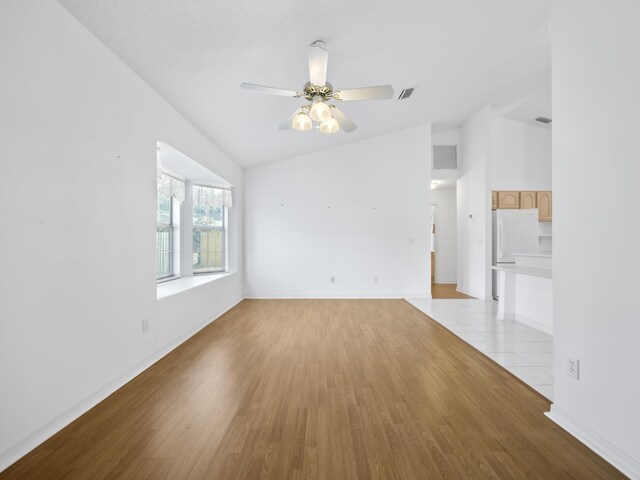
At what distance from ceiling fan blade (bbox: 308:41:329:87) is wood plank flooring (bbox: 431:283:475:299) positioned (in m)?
5.23

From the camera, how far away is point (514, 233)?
19.1ft

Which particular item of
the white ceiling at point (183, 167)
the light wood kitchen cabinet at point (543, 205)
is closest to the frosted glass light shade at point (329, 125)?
the white ceiling at point (183, 167)

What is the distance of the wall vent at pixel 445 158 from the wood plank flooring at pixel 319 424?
483cm

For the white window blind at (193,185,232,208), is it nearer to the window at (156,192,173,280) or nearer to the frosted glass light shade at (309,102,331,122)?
the window at (156,192,173,280)

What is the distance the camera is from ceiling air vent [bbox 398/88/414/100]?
4.41m

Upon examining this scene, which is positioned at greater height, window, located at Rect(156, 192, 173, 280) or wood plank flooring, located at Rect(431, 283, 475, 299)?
window, located at Rect(156, 192, 173, 280)

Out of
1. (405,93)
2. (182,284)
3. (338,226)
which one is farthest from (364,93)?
(338,226)

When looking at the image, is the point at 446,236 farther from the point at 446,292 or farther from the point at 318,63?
the point at 318,63

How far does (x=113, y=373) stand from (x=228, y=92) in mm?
2708

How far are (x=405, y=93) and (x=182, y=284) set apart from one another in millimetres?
4086

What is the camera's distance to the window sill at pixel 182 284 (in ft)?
11.6

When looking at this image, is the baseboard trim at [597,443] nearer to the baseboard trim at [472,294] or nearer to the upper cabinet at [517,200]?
the baseboard trim at [472,294]

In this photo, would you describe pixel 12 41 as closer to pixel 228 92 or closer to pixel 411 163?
pixel 228 92

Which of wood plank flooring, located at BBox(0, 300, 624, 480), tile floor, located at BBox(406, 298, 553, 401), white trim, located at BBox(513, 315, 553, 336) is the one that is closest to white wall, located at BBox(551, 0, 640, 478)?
wood plank flooring, located at BBox(0, 300, 624, 480)
